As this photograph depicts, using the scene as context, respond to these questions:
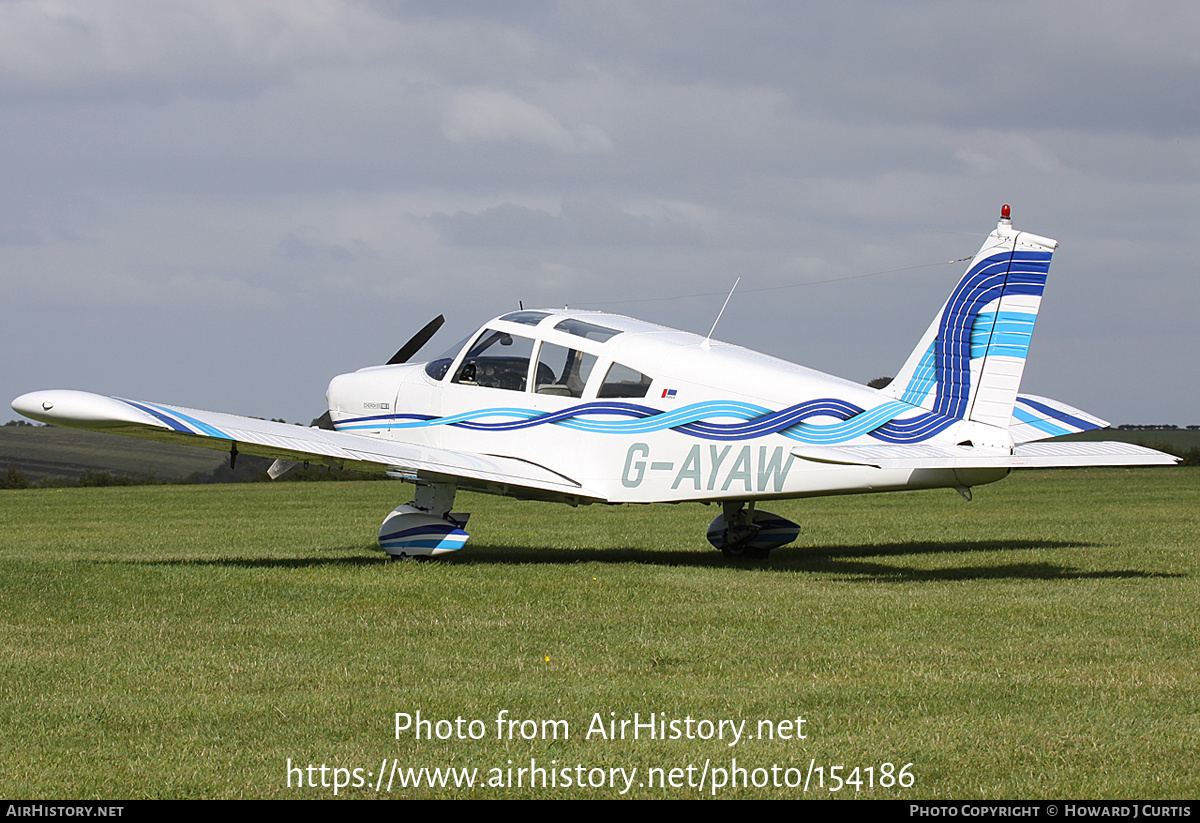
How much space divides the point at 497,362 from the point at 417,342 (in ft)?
11.7

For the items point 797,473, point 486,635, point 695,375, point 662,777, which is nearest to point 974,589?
point 797,473

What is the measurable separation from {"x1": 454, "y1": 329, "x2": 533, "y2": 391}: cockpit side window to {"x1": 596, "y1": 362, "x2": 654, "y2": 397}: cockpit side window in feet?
3.36

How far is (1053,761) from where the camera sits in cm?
512

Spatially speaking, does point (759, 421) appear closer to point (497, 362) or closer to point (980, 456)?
point (980, 456)

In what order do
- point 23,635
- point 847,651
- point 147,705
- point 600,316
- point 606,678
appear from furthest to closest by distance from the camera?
point 600,316, point 23,635, point 847,651, point 606,678, point 147,705

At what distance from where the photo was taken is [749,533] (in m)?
13.4

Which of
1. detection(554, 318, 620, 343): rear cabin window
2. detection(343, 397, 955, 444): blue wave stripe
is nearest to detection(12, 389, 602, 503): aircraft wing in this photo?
detection(343, 397, 955, 444): blue wave stripe

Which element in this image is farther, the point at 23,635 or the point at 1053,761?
the point at 23,635

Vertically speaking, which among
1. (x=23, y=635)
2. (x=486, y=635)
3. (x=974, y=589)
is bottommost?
(x=23, y=635)

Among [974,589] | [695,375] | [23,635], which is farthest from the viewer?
[695,375]

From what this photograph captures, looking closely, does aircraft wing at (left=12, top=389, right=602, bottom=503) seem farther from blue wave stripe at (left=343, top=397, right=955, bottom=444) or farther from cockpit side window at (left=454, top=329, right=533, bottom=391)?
cockpit side window at (left=454, top=329, right=533, bottom=391)

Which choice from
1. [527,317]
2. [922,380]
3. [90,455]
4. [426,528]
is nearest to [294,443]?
[426,528]

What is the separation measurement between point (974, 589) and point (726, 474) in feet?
8.09
